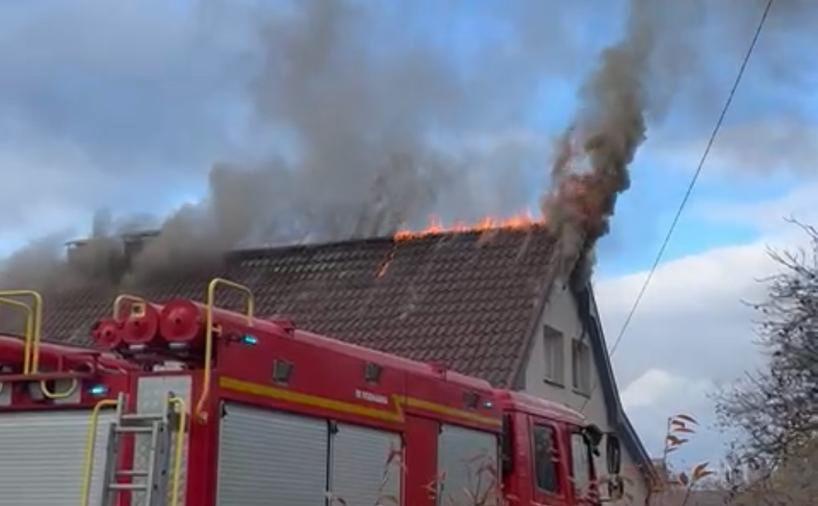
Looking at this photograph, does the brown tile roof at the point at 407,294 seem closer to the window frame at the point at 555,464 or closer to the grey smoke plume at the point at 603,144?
the grey smoke plume at the point at 603,144

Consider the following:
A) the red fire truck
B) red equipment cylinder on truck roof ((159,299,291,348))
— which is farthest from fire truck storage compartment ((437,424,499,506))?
red equipment cylinder on truck roof ((159,299,291,348))

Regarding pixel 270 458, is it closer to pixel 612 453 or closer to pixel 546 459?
pixel 546 459

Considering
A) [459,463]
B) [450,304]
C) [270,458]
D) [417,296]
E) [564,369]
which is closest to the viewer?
[270,458]

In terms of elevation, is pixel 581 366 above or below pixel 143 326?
above

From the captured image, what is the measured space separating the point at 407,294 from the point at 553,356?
8.66 feet

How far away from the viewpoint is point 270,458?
702 cm

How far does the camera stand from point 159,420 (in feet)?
21.1

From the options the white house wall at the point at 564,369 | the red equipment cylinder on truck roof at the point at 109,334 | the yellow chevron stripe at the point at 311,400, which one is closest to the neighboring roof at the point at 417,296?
the white house wall at the point at 564,369

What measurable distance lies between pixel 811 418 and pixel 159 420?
8048mm

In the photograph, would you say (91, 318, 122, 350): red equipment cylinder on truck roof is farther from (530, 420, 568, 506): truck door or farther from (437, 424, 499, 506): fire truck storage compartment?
(530, 420, 568, 506): truck door

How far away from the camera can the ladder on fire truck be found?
250 inches

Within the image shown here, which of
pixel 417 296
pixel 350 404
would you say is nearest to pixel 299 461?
pixel 350 404

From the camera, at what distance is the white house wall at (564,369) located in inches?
746

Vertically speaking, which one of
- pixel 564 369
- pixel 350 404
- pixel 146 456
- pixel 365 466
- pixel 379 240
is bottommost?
pixel 146 456
